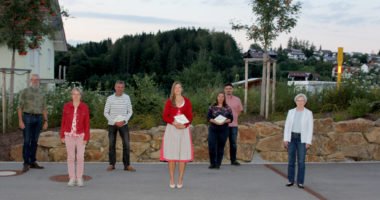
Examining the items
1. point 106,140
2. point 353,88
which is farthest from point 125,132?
point 353,88

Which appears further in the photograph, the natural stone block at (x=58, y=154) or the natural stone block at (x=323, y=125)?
the natural stone block at (x=323, y=125)

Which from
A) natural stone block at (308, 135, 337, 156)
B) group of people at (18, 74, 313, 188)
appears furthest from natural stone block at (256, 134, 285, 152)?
group of people at (18, 74, 313, 188)

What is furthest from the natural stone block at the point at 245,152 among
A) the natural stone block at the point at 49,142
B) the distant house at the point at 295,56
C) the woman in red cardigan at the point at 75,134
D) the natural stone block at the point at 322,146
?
the distant house at the point at 295,56

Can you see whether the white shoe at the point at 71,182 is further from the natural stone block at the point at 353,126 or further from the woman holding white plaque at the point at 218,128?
the natural stone block at the point at 353,126

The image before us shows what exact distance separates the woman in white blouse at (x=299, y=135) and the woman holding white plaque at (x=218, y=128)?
6.29 ft

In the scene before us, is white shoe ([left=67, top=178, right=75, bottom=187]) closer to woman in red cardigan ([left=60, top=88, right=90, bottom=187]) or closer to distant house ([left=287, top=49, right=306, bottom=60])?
woman in red cardigan ([left=60, top=88, right=90, bottom=187])

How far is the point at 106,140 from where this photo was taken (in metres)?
11.3

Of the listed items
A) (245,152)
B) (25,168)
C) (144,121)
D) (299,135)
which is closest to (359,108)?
(245,152)

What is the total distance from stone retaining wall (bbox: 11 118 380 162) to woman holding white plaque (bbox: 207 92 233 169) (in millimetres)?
1049

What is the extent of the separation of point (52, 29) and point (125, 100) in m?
3.96

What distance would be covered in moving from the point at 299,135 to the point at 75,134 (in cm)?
372

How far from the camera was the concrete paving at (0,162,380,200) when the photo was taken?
306 inches

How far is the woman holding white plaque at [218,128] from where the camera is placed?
408 inches

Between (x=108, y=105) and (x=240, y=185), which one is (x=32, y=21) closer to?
(x=108, y=105)
